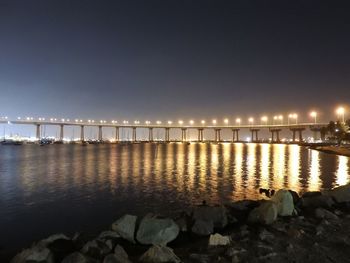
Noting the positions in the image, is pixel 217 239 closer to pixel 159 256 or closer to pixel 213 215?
pixel 159 256

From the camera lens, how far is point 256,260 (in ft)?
37.5

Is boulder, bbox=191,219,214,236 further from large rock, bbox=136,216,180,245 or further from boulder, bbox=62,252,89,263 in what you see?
boulder, bbox=62,252,89,263

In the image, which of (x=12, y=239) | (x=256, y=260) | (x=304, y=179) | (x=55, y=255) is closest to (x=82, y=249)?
(x=55, y=255)

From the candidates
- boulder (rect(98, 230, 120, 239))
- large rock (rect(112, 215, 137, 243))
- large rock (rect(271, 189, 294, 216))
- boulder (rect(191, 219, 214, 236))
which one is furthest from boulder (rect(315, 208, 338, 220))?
boulder (rect(98, 230, 120, 239))

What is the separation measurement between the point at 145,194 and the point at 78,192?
6.36 m

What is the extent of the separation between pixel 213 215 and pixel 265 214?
249cm

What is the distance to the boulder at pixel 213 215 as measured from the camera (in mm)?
16761

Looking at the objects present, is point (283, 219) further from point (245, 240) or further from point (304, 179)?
point (304, 179)

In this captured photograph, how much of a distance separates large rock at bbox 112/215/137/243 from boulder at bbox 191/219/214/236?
2.75 m

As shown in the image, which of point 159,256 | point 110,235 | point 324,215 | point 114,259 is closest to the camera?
point 114,259

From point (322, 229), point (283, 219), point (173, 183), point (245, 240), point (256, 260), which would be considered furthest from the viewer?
point (173, 183)

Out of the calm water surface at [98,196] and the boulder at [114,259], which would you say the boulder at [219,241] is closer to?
the boulder at [114,259]

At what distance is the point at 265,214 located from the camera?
53.7 ft

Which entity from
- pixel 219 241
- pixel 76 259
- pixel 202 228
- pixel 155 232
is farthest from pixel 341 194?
pixel 76 259
